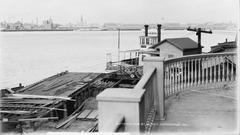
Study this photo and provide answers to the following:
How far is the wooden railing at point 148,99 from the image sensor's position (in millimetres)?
2048

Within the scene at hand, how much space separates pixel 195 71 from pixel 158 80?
1.04 m

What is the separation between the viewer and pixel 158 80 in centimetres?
322

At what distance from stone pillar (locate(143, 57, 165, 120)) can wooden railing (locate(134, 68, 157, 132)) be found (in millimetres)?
67

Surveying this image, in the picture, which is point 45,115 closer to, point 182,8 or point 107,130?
point 182,8

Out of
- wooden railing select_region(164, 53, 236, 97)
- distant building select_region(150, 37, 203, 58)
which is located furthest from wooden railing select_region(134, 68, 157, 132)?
distant building select_region(150, 37, 203, 58)

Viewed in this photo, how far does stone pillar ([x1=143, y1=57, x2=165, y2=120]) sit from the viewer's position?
3.16m

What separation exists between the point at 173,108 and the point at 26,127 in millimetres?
7793

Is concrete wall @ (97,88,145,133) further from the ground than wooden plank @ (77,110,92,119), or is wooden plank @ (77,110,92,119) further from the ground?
concrete wall @ (97,88,145,133)

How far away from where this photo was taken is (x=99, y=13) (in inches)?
239

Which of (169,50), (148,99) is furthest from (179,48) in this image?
(148,99)

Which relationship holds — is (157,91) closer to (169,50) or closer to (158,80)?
(158,80)

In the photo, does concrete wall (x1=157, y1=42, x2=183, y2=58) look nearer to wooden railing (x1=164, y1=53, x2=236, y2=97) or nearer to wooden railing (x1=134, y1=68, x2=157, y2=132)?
wooden railing (x1=164, y1=53, x2=236, y2=97)

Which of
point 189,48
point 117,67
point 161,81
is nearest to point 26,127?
point 189,48

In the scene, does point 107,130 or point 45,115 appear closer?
point 107,130
